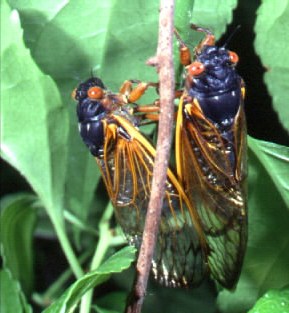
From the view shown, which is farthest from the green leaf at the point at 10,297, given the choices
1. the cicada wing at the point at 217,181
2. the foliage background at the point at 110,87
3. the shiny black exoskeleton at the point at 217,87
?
the shiny black exoskeleton at the point at 217,87

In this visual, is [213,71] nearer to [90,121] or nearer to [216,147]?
[216,147]

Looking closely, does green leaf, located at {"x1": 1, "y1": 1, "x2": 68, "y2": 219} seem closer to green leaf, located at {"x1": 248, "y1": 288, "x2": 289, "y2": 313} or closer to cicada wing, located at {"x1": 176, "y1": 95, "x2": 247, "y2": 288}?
cicada wing, located at {"x1": 176, "y1": 95, "x2": 247, "y2": 288}

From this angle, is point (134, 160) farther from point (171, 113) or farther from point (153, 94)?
point (171, 113)

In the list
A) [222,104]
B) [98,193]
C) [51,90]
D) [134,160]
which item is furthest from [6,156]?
[98,193]

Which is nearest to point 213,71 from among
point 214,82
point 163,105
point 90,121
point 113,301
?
point 214,82

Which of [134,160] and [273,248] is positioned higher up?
[134,160]

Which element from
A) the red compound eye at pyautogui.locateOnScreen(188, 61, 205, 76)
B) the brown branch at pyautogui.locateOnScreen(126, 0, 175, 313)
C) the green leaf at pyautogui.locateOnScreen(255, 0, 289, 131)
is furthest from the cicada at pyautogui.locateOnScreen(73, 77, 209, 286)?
the brown branch at pyautogui.locateOnScreen(126, 0, 175, 313)

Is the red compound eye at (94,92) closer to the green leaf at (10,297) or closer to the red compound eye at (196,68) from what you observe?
the red compound eye at (196,68)
